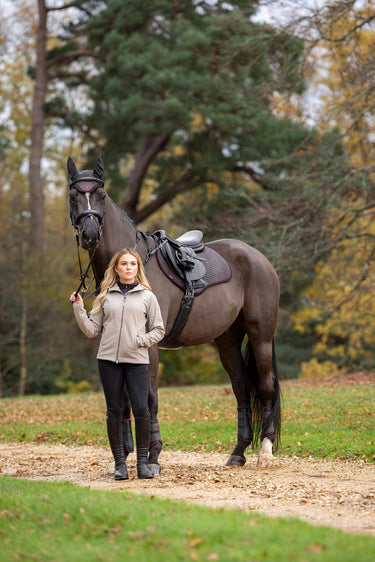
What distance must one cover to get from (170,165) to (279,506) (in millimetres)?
15810

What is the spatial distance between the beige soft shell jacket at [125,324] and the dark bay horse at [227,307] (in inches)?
16.5

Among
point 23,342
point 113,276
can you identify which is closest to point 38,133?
point 23,342

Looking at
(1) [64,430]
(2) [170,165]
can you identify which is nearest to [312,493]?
(1) [64,430]

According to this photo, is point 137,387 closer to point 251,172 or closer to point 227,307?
point 227,307

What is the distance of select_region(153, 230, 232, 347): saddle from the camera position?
6.40 m

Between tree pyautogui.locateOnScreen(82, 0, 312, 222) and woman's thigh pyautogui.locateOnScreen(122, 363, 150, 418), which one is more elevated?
tree pyautogui.locateOnScreen(82, 0, 312, 222)

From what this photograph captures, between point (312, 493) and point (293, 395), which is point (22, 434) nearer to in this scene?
point (293, 395)

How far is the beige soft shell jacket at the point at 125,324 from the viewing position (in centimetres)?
553

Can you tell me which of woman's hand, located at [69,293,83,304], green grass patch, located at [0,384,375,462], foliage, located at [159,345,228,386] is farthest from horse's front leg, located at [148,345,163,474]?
foliage, located at [159,345,228,386]

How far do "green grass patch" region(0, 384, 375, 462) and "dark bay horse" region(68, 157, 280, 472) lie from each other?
1051 mm

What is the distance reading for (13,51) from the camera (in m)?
Answer: 26.8

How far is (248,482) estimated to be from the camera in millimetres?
5672

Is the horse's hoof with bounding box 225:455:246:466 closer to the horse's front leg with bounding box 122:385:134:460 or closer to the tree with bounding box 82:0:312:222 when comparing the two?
the horse's front leg with bounding box 122:385:134:460

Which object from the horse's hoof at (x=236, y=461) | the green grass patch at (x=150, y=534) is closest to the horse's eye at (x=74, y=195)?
the green grass patch at (x=150, y=534)
